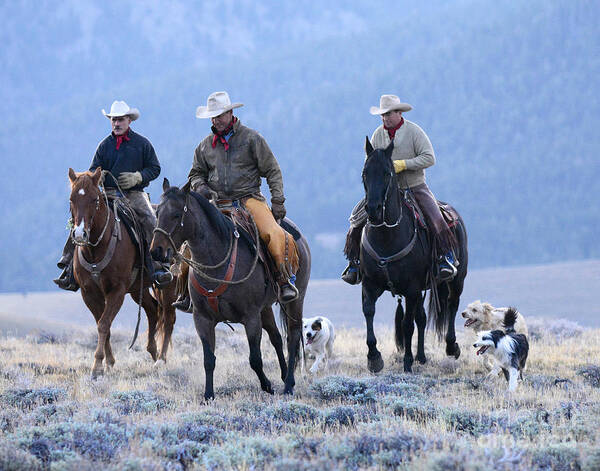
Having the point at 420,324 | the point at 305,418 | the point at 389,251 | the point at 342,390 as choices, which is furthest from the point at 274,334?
the point at 420,324

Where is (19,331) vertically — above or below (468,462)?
above

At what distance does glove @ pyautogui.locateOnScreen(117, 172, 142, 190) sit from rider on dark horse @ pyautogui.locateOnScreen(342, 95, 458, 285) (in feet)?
9.81

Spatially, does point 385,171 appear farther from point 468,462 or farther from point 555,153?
point 555,153

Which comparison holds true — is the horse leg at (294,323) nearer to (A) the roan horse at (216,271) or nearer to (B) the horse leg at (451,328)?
(A) the roan horse at (216,271)

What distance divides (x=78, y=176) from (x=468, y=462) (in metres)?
6.52

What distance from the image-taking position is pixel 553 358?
42.2ft

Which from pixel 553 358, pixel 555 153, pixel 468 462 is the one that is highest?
pixel 555 153

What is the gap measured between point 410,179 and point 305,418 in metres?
4.45

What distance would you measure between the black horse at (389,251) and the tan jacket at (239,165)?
3.67 ft

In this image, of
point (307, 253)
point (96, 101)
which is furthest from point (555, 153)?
point (307, 253)

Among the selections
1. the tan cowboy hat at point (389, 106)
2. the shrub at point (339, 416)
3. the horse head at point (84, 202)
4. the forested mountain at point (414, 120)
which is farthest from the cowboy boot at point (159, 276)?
the forested mountain at point (414, 120)

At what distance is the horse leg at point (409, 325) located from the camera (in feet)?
37.7

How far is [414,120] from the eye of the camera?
116562 mm

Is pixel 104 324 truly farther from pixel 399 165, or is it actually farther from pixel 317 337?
pixel 399 165
